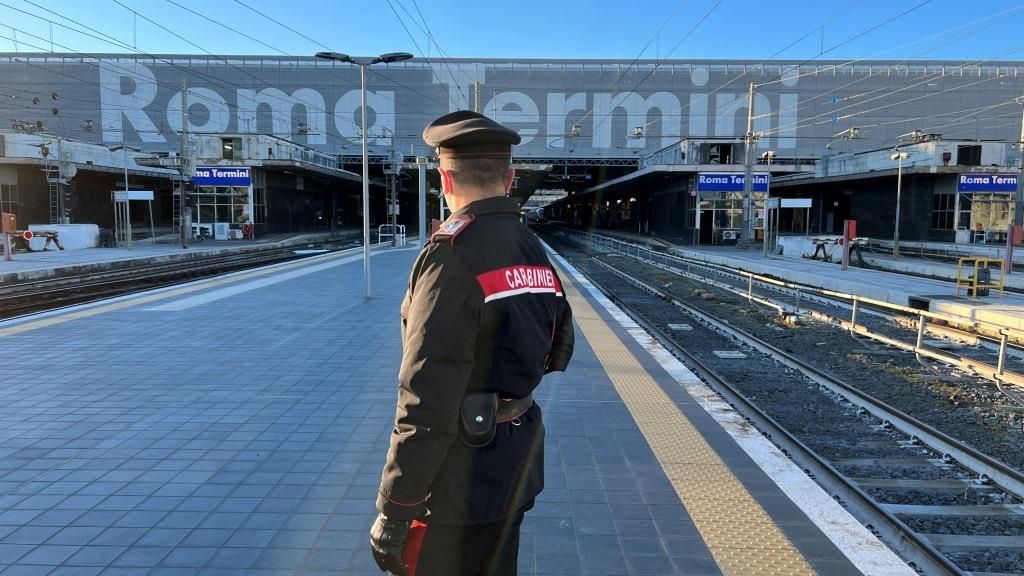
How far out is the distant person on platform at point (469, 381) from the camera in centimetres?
178

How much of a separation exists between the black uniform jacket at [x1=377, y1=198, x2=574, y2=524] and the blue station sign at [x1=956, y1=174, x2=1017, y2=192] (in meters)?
38.6

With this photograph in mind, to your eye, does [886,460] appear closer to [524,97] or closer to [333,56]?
[333,56]

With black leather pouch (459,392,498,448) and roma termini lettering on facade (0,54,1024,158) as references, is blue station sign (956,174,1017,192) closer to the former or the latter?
roma termini lettering on facade (0,54,1024,158)

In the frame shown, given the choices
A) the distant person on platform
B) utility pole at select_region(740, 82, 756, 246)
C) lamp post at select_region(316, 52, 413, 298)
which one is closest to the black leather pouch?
the distant person on platform

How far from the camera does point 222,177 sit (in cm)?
3984

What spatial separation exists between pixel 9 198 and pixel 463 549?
48.4 m

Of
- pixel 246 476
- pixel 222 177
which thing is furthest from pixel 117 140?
pixel 246 476

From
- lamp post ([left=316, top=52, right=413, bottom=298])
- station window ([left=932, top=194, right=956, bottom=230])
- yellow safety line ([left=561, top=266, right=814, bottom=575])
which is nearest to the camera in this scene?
yellow safety line ([left=561, top=266, right=814, bottom=575])

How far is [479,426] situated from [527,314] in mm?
358

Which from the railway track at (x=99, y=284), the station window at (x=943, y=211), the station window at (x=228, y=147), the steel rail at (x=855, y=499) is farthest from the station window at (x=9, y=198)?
the station window at (x=943, y=211)

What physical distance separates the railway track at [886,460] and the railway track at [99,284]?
1256 cm

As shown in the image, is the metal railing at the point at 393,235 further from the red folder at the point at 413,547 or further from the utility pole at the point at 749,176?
the red folder at the point at 413,547

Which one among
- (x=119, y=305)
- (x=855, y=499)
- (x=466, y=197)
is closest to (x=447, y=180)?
(x=466, y=197)

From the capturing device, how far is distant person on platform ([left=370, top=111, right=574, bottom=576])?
5.84ft
